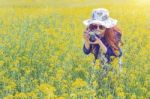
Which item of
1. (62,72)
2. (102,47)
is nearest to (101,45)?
(102,47)

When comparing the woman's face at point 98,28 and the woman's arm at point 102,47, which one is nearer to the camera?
the woman's arm at point 102,47

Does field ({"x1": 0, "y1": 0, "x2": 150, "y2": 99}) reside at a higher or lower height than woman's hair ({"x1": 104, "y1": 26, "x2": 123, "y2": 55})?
lower

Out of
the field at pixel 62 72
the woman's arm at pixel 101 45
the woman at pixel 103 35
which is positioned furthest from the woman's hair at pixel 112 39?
the field at pixel 62 72

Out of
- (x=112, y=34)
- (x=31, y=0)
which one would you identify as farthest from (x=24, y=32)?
(x=31, y=0)

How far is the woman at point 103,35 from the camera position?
591cm

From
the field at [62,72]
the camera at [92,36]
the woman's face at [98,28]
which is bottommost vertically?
the field at [62,72]

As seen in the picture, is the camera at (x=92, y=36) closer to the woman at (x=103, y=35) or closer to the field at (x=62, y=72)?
the woman at (x=103, y=35)

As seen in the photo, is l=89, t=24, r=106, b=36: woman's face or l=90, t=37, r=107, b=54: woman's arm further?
l=89, t=24, r=106, b=36: woman's face

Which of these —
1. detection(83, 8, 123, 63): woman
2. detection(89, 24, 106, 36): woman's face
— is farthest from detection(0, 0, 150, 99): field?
detection(89, 24, 106, 36): woman's face

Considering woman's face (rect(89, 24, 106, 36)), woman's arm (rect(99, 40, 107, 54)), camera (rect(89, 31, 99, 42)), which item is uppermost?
woman's face (rect(89, 24, 106, 36))

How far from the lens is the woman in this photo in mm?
5914

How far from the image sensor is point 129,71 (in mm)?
5793

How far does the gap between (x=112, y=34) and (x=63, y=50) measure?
144 cm

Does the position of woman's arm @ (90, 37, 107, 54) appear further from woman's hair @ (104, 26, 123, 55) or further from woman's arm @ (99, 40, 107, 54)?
woman's hair @ (104, 26, 123, 55)
